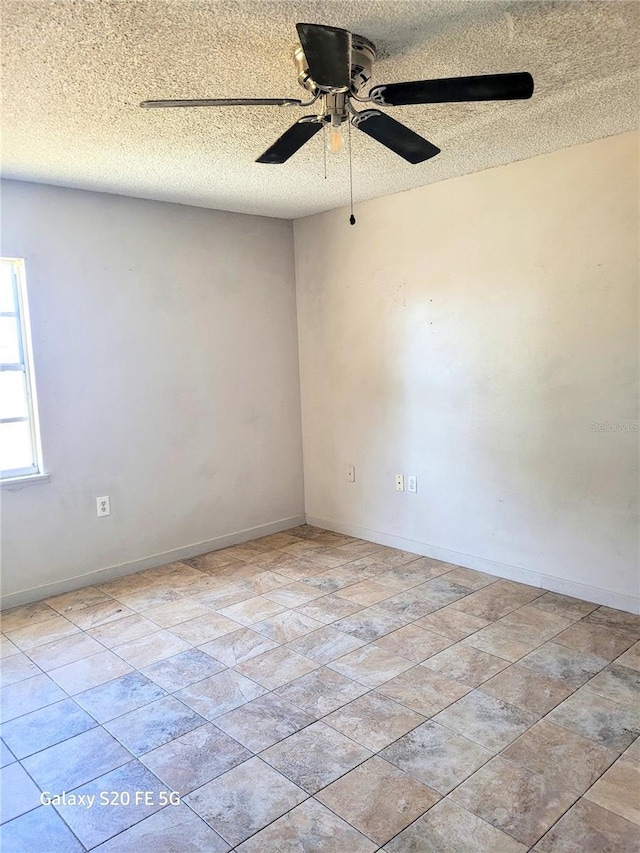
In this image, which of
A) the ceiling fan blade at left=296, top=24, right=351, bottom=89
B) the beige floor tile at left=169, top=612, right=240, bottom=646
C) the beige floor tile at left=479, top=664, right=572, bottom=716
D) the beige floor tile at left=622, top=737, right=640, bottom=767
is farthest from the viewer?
the beige floor tile at left=169, top=612, right=240, bottom=646

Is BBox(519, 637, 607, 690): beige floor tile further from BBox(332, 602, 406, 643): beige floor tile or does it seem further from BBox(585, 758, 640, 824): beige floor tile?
BBox(332, 602, 406, 643): beige floor tile

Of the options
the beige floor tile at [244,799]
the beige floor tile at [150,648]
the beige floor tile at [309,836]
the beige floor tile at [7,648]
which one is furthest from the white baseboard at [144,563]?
the beige floor tile at [309,836]

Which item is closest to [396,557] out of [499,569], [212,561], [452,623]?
[499,569]

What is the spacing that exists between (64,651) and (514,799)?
2033mm

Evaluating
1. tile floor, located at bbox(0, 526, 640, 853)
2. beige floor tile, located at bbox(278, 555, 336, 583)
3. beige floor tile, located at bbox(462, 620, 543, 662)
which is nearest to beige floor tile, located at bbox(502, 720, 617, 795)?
tile floor, located at bbox(0, 526, 640, 853)

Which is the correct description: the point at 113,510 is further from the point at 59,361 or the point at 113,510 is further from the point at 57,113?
the point at 57,113

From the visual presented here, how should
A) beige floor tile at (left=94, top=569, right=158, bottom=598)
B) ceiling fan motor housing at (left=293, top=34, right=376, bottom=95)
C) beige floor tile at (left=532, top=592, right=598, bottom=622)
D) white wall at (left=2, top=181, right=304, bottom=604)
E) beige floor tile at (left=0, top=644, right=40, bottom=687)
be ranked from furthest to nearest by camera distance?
beige floor tile at (left=94, top=569, right=158, bottom=598), white wall at (left=2, top=181, right=304, bottom=604), beige floor tile at (left=532, top=592, right=598, bottom=622), beige floor tile at (left=0, top=644, right=40, bottom=687), ceiling fan motor housing at (left=293, top=34, right=376, bottom=95)

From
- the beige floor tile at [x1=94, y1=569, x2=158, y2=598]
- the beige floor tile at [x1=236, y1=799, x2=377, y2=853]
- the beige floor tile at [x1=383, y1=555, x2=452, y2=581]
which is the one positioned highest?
the beige floor tile at [x1=94, y1=569, x2=158, y2=598]

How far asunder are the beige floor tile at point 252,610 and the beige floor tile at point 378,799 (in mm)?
1206

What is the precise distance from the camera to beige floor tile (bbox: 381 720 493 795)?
1863 mm

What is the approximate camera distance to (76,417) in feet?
11.3

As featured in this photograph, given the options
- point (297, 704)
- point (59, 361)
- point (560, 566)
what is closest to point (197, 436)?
point (59, 361)

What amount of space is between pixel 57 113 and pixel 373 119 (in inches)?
49.6

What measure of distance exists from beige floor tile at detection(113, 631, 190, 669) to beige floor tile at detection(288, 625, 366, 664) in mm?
544
